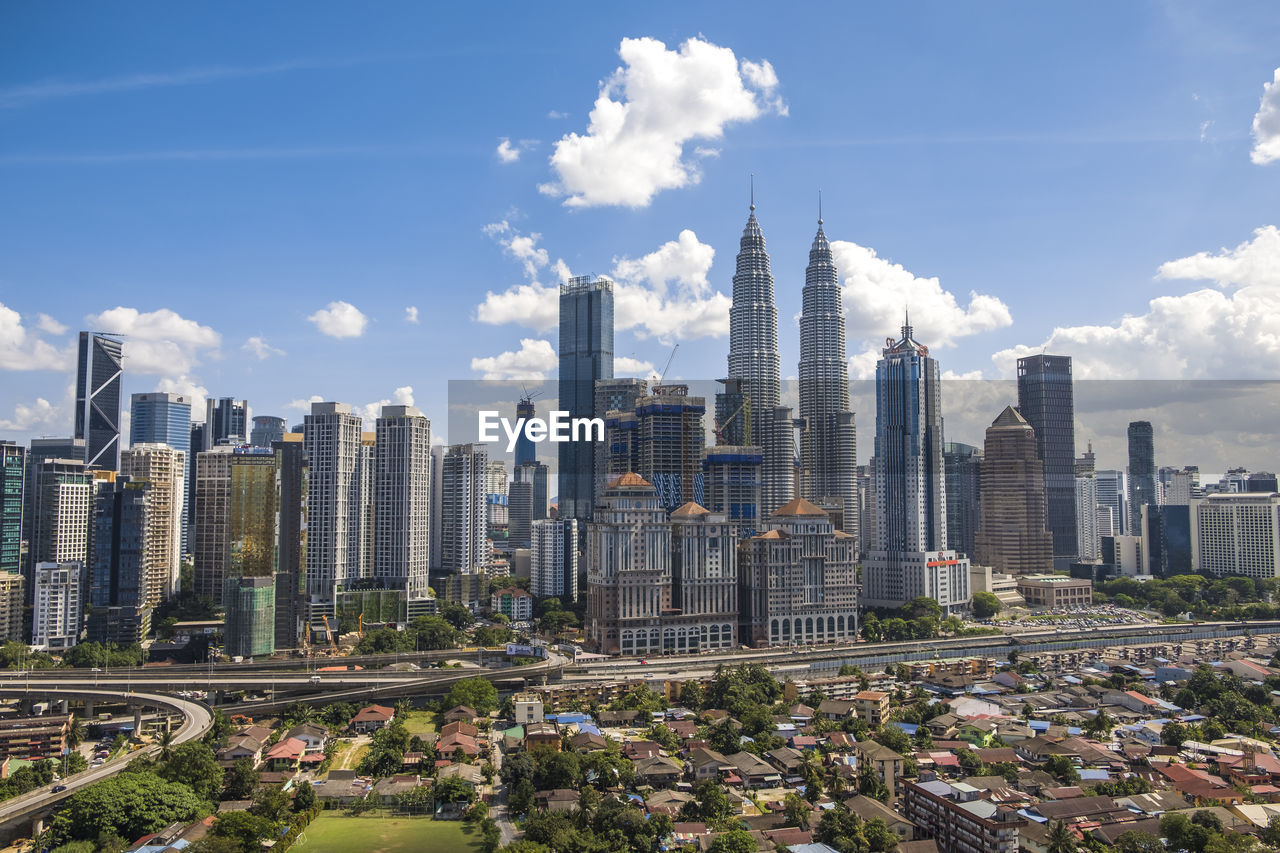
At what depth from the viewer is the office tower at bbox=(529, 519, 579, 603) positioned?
1658 inches

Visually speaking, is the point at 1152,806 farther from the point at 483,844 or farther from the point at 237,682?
the point at 237,682

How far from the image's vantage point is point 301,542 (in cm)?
3731

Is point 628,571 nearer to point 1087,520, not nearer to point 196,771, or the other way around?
point 196,771

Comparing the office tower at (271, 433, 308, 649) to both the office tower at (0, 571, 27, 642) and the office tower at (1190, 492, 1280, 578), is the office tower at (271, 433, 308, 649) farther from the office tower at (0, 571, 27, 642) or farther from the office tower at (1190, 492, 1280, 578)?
the office tower at (1190, 492, 1280, 578)

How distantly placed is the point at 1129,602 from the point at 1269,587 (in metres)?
6.27

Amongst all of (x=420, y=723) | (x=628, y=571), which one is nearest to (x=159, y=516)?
(x=628, y=571)

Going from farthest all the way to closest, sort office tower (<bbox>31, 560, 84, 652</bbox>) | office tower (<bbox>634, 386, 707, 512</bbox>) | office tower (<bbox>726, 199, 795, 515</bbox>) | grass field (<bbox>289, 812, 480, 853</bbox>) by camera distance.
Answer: office tower (<bbox>726, 199, 795, 515</bbox>), office tower (<bbox>634, 386, 707, 512</bbox>), office tower (<bbox>31, 560, 84, 652</bbox>), grass field (<bbox>289, 812, 480, 853</bbox>)

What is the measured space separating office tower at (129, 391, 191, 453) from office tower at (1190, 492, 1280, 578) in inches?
2483

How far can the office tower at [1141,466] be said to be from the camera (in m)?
51.2

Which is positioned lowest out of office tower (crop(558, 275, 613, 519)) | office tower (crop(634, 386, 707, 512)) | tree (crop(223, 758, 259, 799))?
tree (crop(223, 758, 259, 799))

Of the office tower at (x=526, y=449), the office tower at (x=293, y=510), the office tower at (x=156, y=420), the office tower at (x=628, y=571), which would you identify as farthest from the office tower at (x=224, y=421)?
the office tower at (x=628, y=571)

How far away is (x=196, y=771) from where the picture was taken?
16.7 metres

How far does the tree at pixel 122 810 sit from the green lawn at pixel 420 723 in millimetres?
6220

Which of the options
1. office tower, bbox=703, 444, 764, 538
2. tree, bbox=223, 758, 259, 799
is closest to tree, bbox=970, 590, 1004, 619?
office tower, bbox=703, 444, 764, 538
